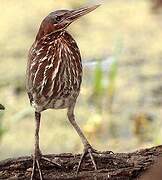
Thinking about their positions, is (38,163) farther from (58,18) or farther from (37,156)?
(58,18)

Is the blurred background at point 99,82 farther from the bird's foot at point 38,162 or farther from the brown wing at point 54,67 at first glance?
the brown wing at point 54,67

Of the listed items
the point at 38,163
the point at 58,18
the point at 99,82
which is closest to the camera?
the point at 58,18

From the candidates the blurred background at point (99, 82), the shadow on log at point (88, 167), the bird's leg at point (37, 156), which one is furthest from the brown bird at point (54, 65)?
the blurred background at point (99, 82)

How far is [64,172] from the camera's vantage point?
120 inches

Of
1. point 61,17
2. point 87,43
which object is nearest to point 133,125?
point 87,43

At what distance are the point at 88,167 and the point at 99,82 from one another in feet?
8.12

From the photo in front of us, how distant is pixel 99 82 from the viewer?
18.1 feet

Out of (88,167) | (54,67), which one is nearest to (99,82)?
(88,167)

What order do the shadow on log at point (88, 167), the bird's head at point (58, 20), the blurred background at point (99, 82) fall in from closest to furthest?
the bird's head at point (58, 20)
the shadow on log at point (88, 167)
the blurred background at point (99, 82)

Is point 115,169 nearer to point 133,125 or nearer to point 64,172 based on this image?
point 64,172

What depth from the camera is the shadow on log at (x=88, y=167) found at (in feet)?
9.91

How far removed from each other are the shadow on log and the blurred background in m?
1.76

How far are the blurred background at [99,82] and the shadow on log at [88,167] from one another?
1.76 meters

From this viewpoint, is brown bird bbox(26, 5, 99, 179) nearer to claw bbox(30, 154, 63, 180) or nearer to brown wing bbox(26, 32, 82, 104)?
brown wing bbox(26, 32, 82, 104)
